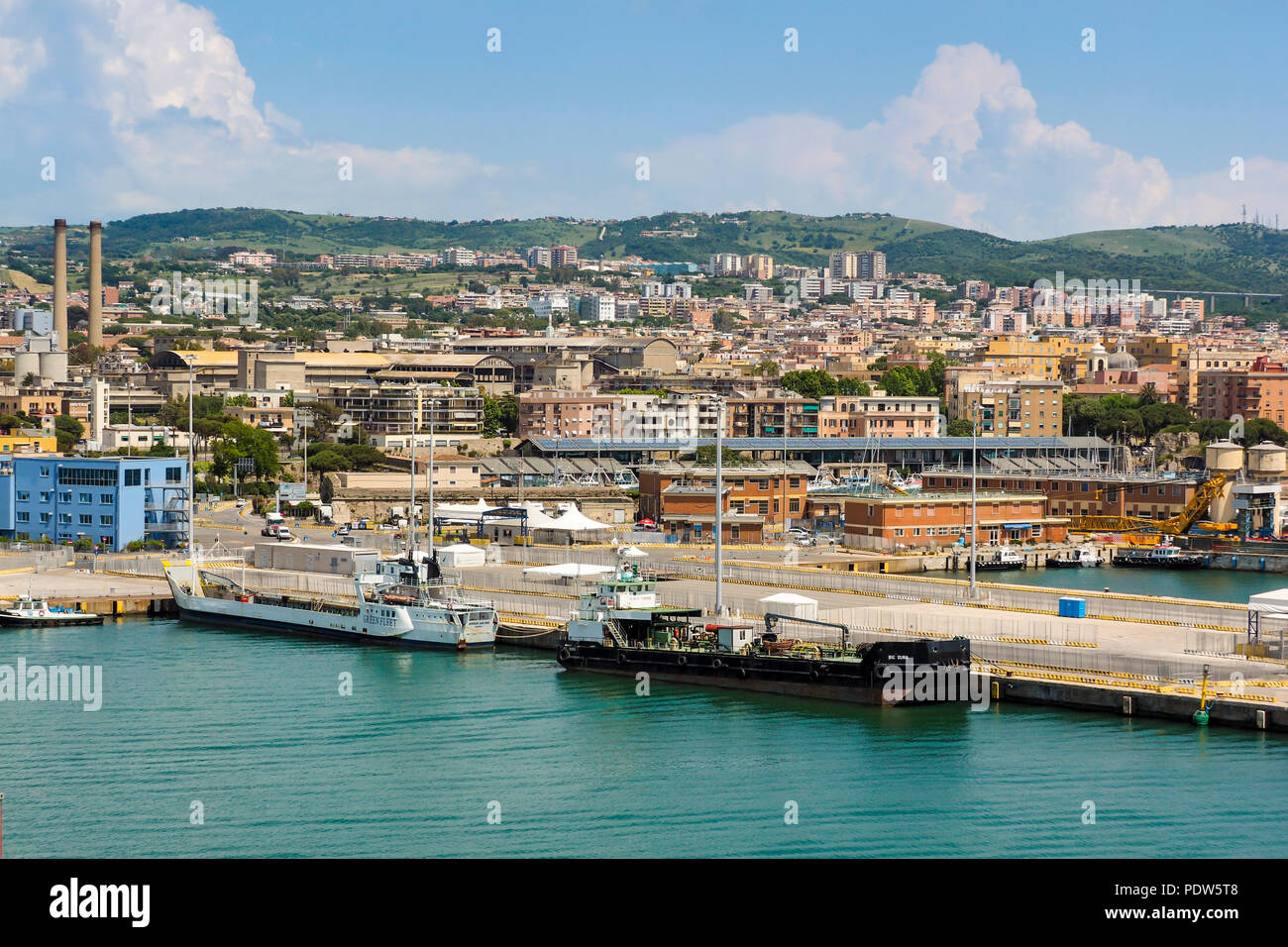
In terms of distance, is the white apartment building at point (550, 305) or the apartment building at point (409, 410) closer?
the apartment building at point (409, 410)

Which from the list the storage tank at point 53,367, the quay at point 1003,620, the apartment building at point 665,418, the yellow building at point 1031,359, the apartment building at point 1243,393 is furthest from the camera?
the yellow building at point 1031,359

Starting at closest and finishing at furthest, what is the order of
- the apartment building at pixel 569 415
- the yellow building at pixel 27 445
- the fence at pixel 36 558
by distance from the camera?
the fence at pixel 36 558 → the yellow building at pixel 27 445 → the apartment building at pixel 569 415

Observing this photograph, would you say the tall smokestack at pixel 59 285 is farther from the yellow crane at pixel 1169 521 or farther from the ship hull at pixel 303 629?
the ship hull at pixel 303 629

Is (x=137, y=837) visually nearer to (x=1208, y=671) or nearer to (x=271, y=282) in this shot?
(x=1208, y=671)

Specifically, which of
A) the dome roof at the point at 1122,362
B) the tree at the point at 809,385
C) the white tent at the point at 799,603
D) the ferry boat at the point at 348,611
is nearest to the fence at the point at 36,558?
the ferry boat at the point at 348,611

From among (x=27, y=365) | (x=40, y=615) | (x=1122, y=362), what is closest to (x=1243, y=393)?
(x=1122, y=362)

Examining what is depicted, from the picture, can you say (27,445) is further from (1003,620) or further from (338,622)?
(1003,620)

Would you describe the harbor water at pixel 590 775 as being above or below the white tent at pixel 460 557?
below
